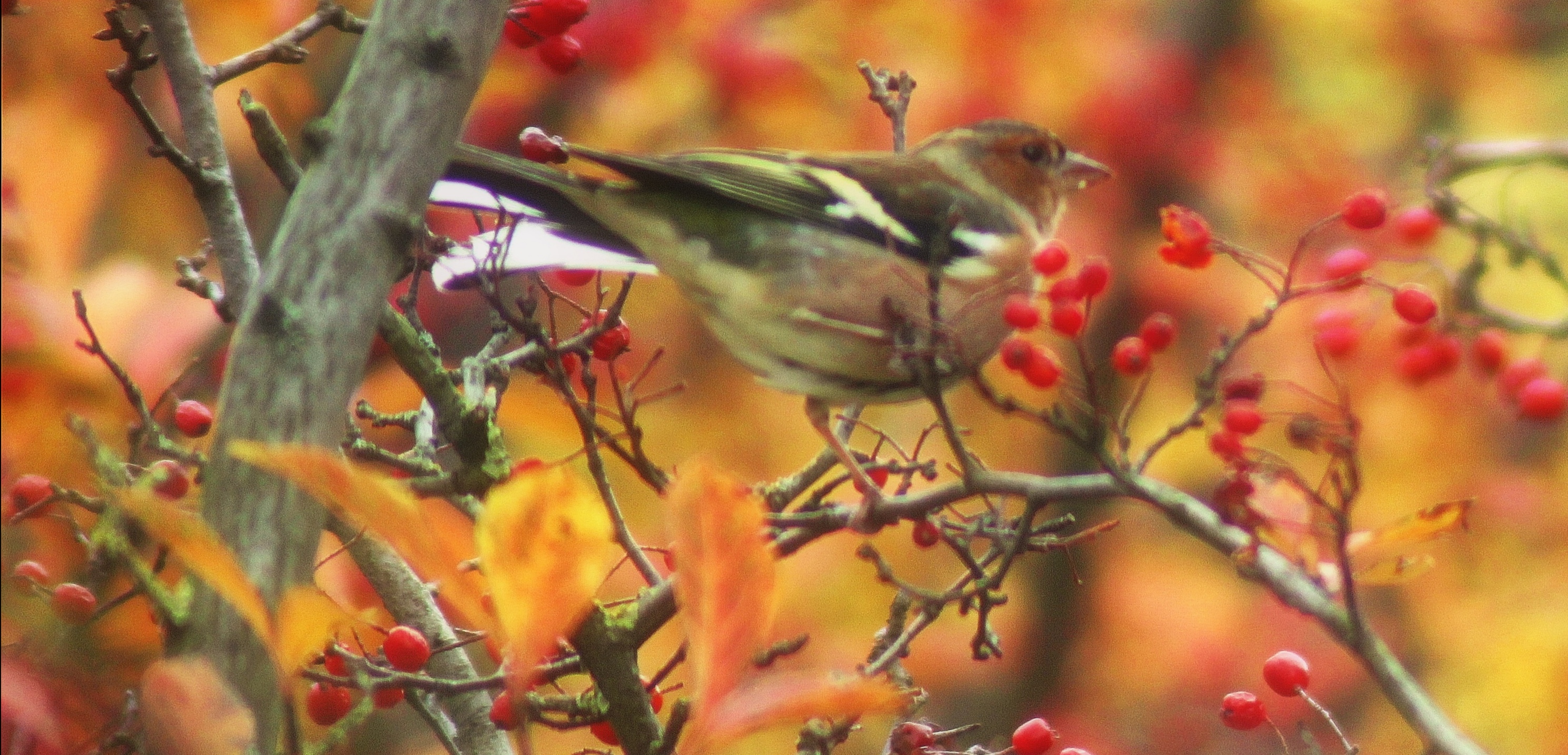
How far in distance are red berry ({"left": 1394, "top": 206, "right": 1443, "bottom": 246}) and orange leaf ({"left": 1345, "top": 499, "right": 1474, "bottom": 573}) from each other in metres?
1.72

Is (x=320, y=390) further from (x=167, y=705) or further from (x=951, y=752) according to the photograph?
(x=951, y=752)

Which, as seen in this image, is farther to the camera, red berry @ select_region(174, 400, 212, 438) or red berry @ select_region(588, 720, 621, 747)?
red berry @ select_region(174, 400, 212, 438)

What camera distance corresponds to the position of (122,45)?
87.1 inches

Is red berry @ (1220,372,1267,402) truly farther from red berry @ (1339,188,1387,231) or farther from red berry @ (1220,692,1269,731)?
red berry @ (1339,188,1387,231)

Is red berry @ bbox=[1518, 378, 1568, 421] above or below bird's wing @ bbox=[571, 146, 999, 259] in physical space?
below

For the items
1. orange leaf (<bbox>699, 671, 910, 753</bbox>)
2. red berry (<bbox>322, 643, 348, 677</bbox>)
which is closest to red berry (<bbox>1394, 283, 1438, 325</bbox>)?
orange leaf (<bbox>699, 671, 910, 753</bbox>)

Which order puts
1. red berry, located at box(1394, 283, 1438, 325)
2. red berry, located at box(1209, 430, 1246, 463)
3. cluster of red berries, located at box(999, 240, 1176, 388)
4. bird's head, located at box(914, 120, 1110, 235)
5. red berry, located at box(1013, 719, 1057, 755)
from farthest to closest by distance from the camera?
bird's head, located at box(914, 120, 1110, 235), red berry, located at box(1394, 283, 1438, 325), red berry, located at box(1013, 719, 1057, 755), cluster of red berries, located at box(999, 240, 1176, 388), red berry, located at box(1209, 430, 1246, 463)

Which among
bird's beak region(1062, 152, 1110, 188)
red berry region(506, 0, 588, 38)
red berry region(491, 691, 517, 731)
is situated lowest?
red berry region(491, 691, 517, 731)

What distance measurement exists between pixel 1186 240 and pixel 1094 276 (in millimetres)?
238

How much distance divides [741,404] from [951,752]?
5.65 meters

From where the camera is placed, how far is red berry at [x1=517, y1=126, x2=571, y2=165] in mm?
2838

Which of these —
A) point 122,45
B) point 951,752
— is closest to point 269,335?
point 122,45

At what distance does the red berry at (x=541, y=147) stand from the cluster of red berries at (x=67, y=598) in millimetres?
1224

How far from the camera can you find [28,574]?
7.36ft
